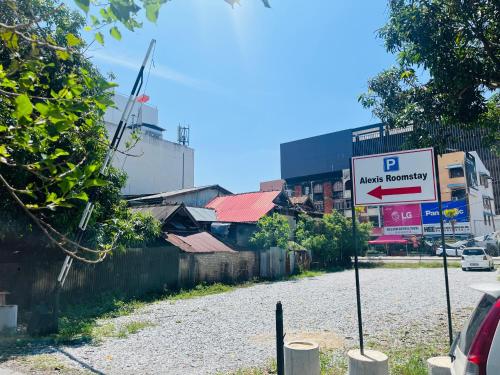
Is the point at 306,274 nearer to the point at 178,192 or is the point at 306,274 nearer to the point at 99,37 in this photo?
the point at 178,192

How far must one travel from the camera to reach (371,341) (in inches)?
319

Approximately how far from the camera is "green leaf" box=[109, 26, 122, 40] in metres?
2.65

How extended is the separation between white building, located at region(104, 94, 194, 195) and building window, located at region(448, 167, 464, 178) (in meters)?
35.7

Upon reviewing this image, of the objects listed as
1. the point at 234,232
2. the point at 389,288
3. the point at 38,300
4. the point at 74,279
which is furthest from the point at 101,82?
the point at 234,232

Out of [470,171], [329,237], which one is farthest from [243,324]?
[470,171]

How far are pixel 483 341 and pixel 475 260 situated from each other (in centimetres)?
2603

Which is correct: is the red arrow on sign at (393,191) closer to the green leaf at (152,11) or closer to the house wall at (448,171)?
the green leaf at (152,11)

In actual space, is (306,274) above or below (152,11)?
below

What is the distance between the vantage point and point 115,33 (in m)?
2.66

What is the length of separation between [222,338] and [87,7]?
782 cm

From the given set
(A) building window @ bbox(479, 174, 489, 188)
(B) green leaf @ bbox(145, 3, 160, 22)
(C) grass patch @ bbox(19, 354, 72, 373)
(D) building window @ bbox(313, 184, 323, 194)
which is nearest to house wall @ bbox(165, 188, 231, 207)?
(C) grass patch @ bbox(19, 354, 72, 373)

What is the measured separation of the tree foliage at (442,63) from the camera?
7.44 meters

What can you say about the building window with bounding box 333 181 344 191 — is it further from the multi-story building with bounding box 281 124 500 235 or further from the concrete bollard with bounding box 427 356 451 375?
the concrete bollard with bounding box 427 356 451 375

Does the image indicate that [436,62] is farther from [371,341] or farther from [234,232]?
[234,232]
